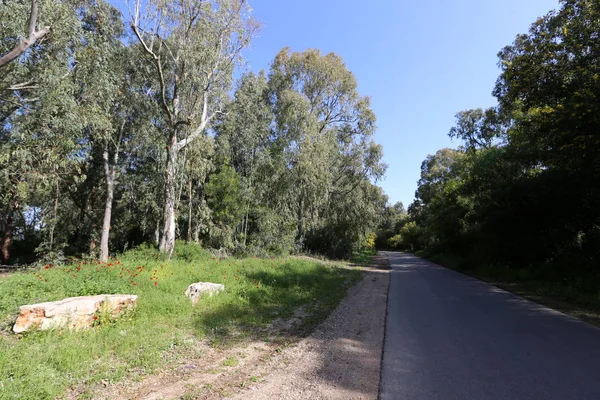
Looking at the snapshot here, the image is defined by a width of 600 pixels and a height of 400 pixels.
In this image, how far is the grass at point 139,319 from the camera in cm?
425

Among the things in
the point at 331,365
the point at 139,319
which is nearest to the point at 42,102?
the point at 139,319

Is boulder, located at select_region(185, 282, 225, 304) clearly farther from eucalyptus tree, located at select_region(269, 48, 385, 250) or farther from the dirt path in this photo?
eucalyptus tree, located at select_region(269, 48, 385, 250)

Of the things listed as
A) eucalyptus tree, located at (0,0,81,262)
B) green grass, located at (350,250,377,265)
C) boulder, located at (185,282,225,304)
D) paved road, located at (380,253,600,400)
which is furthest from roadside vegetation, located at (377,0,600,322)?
eucalyptus tree, located at (0,0,81,262)

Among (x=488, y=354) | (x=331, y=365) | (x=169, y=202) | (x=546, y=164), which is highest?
(x=546, y=164)

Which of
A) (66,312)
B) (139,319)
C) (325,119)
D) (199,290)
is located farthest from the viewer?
(325,119)

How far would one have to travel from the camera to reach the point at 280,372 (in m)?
4.56

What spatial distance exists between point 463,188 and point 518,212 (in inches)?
300

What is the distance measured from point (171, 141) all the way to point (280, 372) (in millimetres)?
14856

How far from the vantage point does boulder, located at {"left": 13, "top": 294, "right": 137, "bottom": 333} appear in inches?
211

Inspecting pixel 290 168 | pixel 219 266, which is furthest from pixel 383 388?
pixel 290 168

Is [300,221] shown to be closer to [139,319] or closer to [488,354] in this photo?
[139,319]

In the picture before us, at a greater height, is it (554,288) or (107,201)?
(107,201)

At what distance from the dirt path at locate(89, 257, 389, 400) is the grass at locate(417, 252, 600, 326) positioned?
18.2 feet

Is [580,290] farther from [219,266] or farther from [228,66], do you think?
[228,66]
